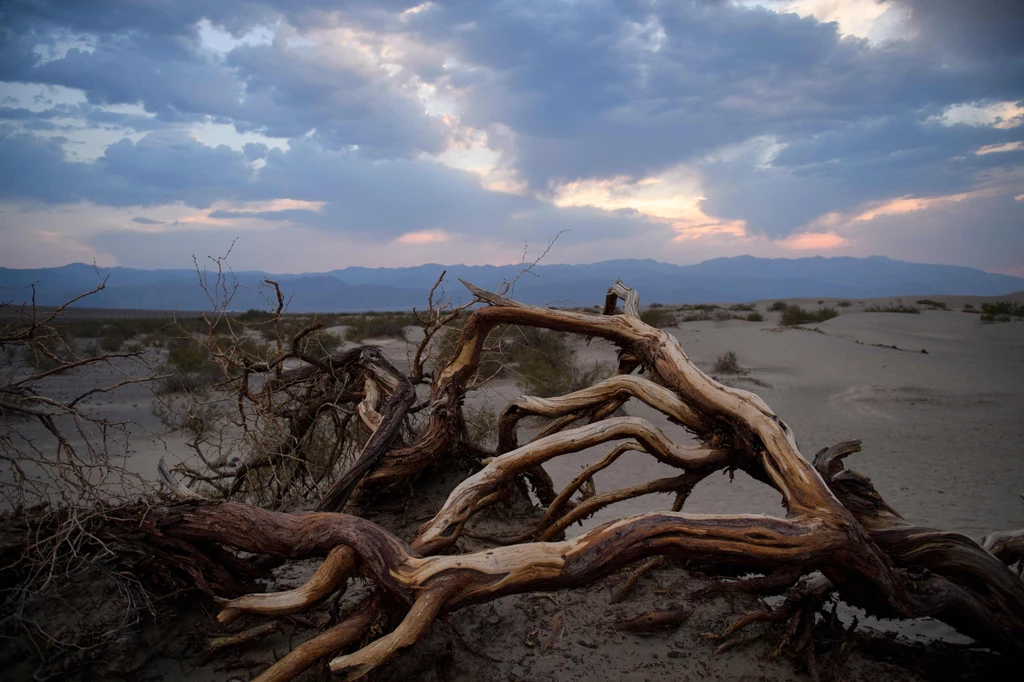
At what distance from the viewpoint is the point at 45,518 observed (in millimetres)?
2754

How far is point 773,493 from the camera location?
23.5 ft

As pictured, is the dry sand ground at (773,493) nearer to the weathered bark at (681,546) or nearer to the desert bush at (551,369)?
the weathered bark at (681,546)

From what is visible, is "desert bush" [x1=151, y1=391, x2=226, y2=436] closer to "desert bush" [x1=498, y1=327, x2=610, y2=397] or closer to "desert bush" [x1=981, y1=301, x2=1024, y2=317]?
"desert bush" [x1=498, y1=327, x2=610, y2=397]

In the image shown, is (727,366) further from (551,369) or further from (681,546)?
(681,546)

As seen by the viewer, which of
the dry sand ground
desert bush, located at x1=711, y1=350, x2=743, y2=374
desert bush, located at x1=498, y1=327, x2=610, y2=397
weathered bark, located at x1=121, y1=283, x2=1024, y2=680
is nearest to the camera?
weathered bark, located at x1=121, y1=283, x2=1024, y2=680

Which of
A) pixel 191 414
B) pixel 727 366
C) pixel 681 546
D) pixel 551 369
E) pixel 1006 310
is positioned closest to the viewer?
pixel 681 546

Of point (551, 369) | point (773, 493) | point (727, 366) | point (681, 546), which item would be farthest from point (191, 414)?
point (727, 366)

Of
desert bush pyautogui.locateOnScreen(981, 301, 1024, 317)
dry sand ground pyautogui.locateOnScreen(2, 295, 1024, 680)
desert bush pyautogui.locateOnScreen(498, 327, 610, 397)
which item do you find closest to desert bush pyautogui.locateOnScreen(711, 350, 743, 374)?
dry sand ground pyautogui.locateOnScreen(2, 295, 1024, 680)

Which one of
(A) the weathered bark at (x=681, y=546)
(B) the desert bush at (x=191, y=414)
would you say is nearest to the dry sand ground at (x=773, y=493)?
(A) the weathered bark at (x=681, y=546)

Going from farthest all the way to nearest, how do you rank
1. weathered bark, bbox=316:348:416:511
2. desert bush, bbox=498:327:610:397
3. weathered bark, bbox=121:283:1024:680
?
1. desert bush, bbox=498:327:610:397
2. weathered bark, bbox=316:348:416:511
3. weathered bark, bbox=121:283:1024:680

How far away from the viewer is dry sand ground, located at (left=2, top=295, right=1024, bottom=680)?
2.85 metres

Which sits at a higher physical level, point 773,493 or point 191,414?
point 191,414

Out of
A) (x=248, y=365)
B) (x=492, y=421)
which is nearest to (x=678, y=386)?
(x=248, y=365)

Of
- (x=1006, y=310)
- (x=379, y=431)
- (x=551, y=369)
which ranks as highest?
(x=1006, y=310)
